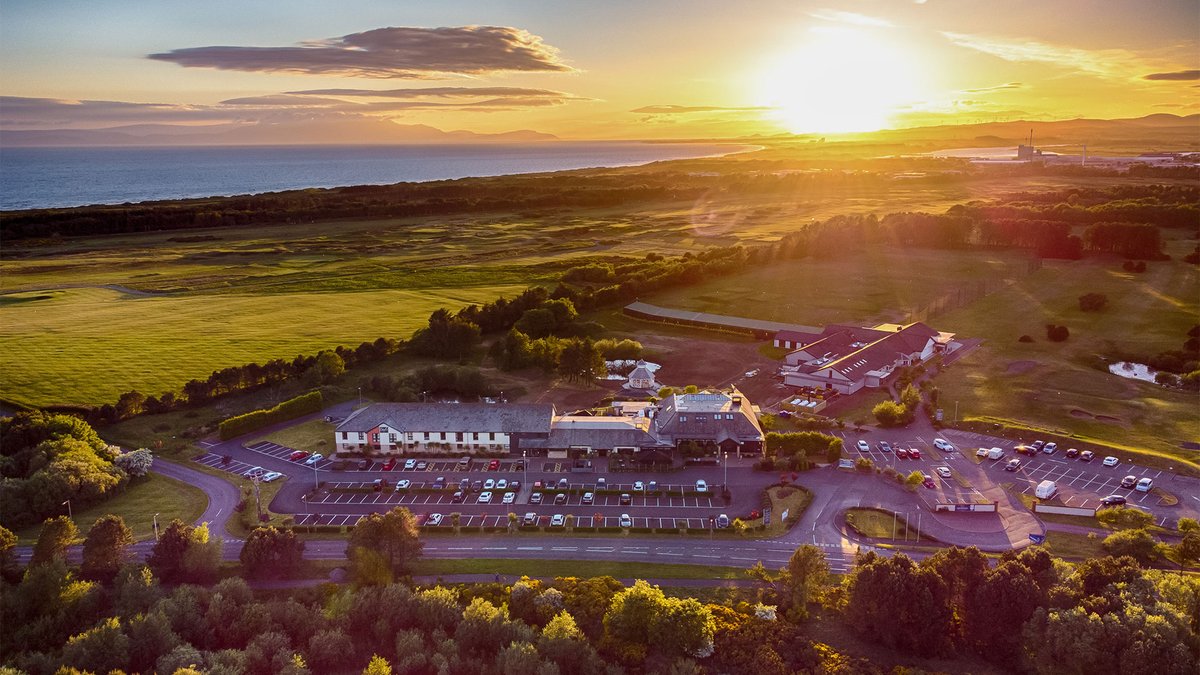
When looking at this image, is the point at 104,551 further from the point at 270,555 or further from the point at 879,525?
the point at 879,525

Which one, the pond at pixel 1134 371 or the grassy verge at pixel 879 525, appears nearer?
the grassy verge at pixel 879 525

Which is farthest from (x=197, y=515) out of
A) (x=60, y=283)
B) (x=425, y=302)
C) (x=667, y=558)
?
(x=60, y=283)

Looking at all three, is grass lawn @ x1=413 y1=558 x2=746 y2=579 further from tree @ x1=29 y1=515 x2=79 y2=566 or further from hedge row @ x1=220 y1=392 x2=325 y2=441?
hedge row @ x1=220 y1=392 x2=325 y2=441

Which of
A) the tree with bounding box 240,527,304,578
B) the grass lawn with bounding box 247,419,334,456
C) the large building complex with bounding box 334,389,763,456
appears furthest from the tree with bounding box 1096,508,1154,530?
the grass lawn with bounding box 247,419,334,456

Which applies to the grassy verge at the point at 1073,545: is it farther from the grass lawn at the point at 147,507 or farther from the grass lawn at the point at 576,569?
the grass lawn at the point at 147,507

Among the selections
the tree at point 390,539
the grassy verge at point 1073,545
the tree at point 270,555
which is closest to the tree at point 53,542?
the tree at point 270,555

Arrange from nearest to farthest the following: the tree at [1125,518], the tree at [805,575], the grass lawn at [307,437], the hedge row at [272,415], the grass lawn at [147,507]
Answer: the tree at [805,575]
the tree at [1125,518]
the grass lawn at [147,507]
the grass lawn at [307,437]
the hedge row at [272,415]

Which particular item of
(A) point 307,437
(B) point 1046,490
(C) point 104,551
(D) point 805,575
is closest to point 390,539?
(C) point 104,551

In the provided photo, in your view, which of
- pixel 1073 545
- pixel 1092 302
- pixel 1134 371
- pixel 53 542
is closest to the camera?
pixel 53 542
